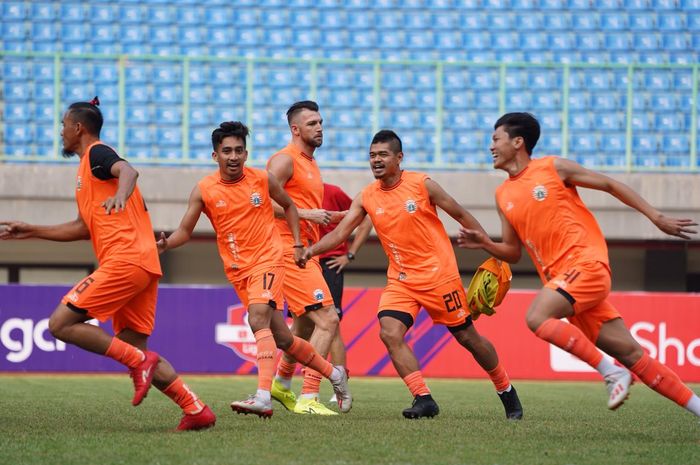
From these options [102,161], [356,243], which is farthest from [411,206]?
[102,161]

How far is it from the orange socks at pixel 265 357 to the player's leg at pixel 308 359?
0.75ft

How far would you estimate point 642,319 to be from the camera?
15133 millimetres

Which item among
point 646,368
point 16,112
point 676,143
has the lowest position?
point 646,368

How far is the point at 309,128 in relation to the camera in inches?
351

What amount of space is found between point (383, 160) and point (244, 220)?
3.71 feet

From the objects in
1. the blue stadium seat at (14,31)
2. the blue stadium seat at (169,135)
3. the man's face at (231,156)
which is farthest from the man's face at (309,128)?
the blue stadium seat at (14,31)

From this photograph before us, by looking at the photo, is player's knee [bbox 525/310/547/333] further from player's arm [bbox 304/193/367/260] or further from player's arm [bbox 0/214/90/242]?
player's arm [bbox 0/214/90/242]

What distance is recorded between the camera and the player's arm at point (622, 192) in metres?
6.47

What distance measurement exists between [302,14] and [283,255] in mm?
12787

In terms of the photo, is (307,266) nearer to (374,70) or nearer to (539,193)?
(539,193)

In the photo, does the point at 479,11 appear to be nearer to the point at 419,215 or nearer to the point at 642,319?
the point at 642,319

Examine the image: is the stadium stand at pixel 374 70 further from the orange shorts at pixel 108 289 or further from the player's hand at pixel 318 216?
the orange shorts at pixel 108 289

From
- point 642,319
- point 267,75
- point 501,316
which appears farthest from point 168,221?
point 642,319

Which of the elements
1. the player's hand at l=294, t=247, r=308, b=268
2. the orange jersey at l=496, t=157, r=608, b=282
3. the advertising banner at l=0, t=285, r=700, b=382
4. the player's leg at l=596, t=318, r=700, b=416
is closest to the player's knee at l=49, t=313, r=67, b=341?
the player's hand at l=294, t=247, r=308, b=268
